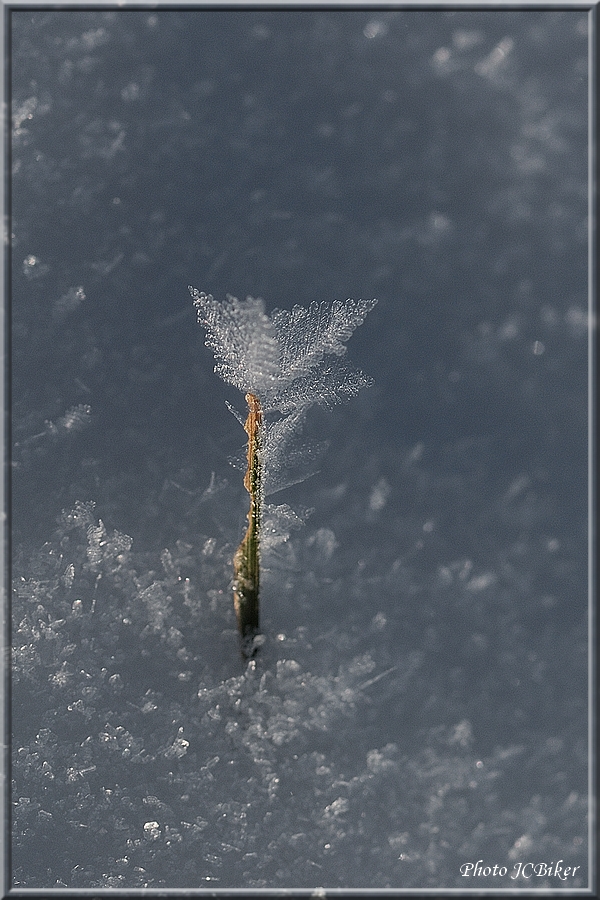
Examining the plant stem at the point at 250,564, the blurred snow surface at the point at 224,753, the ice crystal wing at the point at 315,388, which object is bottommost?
the blurred snow surface at the point at 224,753

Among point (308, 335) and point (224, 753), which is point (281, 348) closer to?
point (308, 335)

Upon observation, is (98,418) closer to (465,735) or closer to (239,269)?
(239,269)

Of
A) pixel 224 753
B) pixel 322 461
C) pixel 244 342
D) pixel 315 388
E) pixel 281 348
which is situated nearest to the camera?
pixel 244 342

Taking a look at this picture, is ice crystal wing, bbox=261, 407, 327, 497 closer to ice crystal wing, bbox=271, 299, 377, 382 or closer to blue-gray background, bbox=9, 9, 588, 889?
blue-gray background, bbox=9, 9, 588, 889

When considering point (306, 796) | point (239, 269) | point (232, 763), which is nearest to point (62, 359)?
point (239, 269)

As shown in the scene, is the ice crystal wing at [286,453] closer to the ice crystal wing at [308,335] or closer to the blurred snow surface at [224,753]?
the ice crystal wing at [308,335]

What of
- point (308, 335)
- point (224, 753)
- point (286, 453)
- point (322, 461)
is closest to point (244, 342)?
point (308, 335)

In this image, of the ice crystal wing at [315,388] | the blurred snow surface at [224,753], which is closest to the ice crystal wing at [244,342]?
the ice crystal wing at [315,388]
